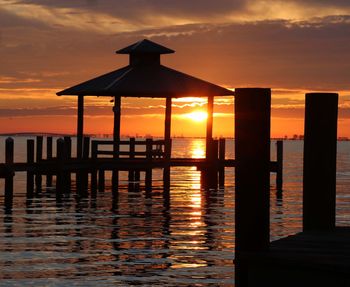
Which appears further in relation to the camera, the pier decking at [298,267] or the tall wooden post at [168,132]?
the tall wooden post at [168,132]

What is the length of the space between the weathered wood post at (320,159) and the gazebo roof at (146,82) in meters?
21.9

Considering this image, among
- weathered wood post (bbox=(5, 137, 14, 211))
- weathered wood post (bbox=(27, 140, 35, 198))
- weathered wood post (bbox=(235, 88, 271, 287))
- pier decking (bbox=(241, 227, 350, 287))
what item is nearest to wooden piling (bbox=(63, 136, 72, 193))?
weathered wood post (bbox=(27, 140, 35, 198))

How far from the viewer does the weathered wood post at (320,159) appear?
398 inches

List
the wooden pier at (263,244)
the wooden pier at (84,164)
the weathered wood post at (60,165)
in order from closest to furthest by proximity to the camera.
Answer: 1. the wooden pier at (263,244)
2. the wooden pier at (84,164)
3. the weathered wood post at (60,165)

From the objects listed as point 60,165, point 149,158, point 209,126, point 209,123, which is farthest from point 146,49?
point 60,165

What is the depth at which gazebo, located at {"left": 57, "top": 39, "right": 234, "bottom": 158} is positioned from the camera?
32.8 metres

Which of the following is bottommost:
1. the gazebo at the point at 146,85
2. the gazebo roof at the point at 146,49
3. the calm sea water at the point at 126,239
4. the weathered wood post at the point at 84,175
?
the calm sea water at the point at 126,239

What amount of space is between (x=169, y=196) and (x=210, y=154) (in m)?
3.67

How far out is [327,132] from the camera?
33.4 feet

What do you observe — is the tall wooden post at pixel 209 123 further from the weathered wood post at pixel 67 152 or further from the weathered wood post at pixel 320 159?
the weathered wood post at pixel 320 159

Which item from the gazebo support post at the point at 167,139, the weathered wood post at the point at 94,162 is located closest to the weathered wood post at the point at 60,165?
the weathered wood post at the point at 94,162

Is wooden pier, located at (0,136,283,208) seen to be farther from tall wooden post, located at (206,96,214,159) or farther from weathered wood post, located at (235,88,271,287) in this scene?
weathered wood post, located at (235,88,271,287)

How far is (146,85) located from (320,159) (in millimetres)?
22914

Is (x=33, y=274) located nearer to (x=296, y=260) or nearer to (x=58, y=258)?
(x=58, y=258)
